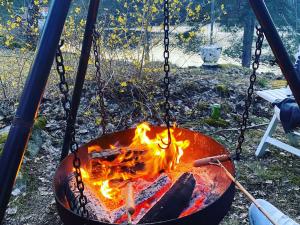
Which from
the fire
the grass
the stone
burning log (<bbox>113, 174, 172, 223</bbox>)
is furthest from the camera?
the grass

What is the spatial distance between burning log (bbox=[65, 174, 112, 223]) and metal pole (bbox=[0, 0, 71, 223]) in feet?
2.08

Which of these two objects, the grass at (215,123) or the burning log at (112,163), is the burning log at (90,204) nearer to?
the burning log at (112,163)

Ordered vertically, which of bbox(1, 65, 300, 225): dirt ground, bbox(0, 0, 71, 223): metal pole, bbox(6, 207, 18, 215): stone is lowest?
bbox(6, 207, 18, 215): stone

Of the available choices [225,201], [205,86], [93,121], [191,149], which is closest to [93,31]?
[191,149]

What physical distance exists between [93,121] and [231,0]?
25.4 feet

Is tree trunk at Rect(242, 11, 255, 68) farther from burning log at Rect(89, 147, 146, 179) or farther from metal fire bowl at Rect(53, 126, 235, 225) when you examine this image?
burning log at Rect(89, 147, 146, 179)

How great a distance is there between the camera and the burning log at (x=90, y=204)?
189 cm

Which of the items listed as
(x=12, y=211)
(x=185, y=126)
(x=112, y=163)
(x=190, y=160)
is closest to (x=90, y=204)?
(x=112, y=163)

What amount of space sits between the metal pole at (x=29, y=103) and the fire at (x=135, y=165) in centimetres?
89

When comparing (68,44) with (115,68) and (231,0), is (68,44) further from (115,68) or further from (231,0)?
(231,0)

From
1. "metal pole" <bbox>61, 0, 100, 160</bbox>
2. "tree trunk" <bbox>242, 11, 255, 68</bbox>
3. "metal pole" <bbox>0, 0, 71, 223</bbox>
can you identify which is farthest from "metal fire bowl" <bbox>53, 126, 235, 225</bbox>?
"tree trunk" <bbox>242, 11, 255, 68</bbox>

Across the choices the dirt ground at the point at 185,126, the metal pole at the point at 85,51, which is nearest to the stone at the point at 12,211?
the dirt ground at the point at 185,126

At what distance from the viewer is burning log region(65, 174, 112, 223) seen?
6.19 ft

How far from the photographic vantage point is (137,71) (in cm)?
488
